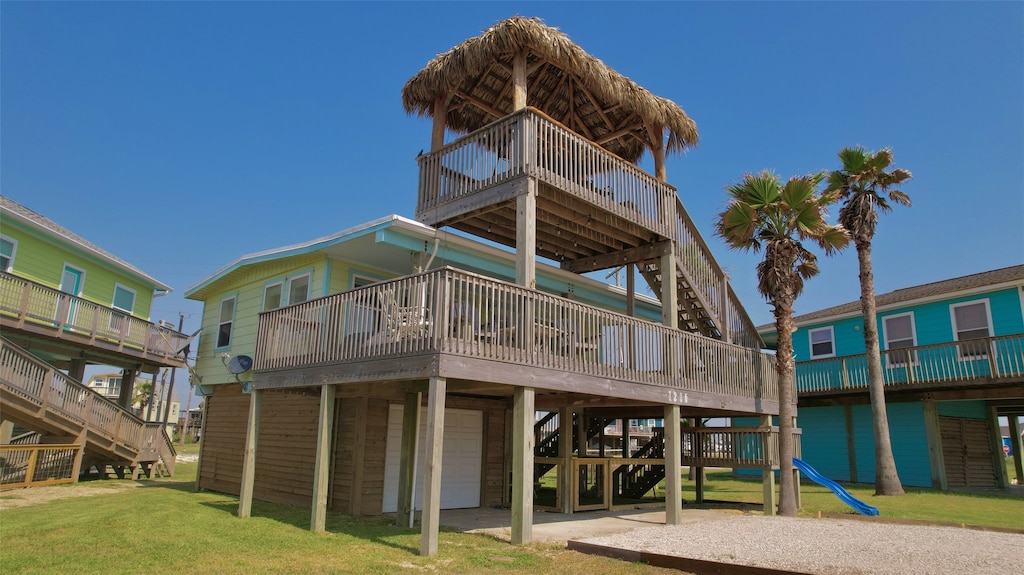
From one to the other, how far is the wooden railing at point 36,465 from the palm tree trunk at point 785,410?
18.9 meters

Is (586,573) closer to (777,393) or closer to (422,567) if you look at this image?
(422,567)

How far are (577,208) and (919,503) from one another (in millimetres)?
12582

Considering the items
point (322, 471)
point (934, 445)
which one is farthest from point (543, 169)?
point (934, 445)

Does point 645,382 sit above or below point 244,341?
below

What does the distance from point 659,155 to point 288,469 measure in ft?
36.3

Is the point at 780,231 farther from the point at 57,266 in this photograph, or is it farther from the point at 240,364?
the point at 57,266

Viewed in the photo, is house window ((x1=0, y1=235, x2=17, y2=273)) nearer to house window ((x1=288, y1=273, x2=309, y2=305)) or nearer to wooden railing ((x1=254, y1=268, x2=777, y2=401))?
house window ((x1=288, y1=273, x2=309, y2=305))

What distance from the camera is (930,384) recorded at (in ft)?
67.5

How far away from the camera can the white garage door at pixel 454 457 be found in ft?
45.7

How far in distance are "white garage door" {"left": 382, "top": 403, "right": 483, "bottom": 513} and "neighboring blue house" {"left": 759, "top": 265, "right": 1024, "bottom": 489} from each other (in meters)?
15.1

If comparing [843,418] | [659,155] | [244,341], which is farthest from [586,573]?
[843,418]

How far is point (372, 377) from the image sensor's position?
9930 mm

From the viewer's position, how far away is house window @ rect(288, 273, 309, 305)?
1528cm

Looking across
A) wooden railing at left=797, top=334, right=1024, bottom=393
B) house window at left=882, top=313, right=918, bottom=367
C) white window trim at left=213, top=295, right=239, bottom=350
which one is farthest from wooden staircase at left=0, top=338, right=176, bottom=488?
house window at left=882, top=313, right=918, bottom=367
